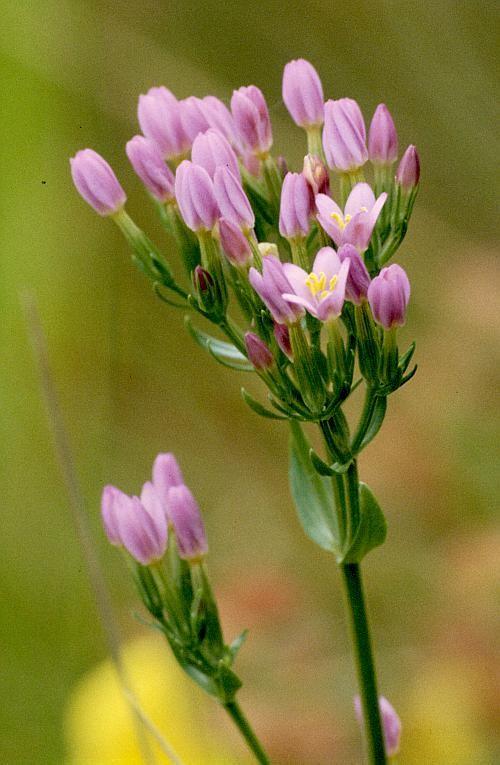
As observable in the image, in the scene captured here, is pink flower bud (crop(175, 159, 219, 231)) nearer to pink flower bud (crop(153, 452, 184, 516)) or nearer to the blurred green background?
pink flower bud (crop(153, 452, 184, 516))

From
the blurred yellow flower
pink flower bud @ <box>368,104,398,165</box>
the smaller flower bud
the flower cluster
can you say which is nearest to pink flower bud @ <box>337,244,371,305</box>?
the flower cluster

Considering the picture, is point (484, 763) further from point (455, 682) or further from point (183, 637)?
point (183, 637)

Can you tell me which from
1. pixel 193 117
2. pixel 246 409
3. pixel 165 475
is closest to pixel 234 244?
pixel 193 117

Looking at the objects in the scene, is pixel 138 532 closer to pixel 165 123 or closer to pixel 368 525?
pixel 368 525

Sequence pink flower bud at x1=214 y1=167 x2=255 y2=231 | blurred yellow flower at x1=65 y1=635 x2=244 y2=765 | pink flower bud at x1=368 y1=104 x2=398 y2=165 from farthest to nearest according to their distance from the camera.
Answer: blurred yellow flower at x1=65 y1=635 x2=244 y2=765 < pink flower bud at x1=368 y1=104 x2=398 y2=165 < pink flower bud at x1=214 y1=167 x2=255 y2=231

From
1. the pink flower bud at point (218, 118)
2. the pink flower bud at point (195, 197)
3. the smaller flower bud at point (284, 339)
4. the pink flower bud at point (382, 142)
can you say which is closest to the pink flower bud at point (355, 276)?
the smaller flower bud at point (284, 339)

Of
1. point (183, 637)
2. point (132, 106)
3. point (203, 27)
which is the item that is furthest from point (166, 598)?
point (203, 27)

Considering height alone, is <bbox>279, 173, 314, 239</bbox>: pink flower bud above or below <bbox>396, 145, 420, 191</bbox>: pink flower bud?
above
